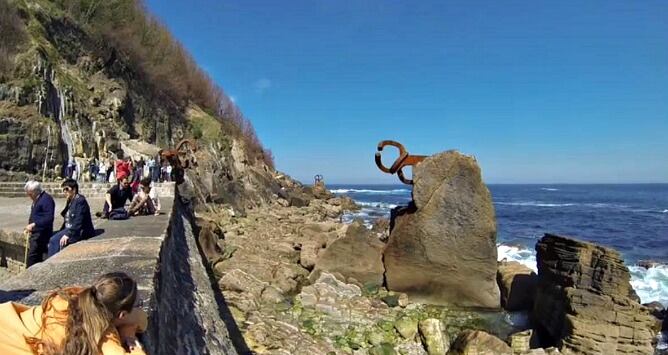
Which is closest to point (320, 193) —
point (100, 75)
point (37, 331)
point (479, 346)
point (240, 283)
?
point (100, 75)

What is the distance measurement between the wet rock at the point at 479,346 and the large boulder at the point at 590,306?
52.0 inches

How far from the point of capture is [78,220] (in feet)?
16.4

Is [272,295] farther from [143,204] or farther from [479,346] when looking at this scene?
[479,346]

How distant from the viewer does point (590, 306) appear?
30.0 ft

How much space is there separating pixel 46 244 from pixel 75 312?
3915 mm

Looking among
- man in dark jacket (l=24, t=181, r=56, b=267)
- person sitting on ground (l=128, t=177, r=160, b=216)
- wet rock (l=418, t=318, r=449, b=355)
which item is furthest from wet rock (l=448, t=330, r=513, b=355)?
man in dark jacket (l=24, t=181, r=56, b=267)

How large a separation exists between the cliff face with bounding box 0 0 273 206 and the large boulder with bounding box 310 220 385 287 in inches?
418

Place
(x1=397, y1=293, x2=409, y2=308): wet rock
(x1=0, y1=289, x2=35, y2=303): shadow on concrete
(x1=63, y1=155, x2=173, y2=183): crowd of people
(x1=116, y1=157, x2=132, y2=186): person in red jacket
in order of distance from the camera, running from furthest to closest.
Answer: (x1=63, y1=155, x2=173, y2=183): crowd of people → (x1=397, y1=293, x2=409, y2=308): wet rock → (x1=116, y1=157, x2=132, y2=186): person in red jacket → (x1=0, y1=289, x2=35, y2=303): shadow on concrete

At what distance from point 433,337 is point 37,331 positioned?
8.23 meters

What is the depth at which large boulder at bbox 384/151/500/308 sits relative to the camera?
1169 cm

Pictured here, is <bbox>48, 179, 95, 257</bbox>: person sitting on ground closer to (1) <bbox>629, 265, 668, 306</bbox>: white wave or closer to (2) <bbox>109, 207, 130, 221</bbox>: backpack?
(2) <bbox>109, 207, 130, 221</bbox>: backpack

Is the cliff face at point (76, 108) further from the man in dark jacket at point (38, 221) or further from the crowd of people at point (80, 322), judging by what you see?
the crowd of people at point (80, 322)

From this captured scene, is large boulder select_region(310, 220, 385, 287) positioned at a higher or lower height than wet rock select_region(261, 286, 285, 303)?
higher

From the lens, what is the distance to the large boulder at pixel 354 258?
1262cm
